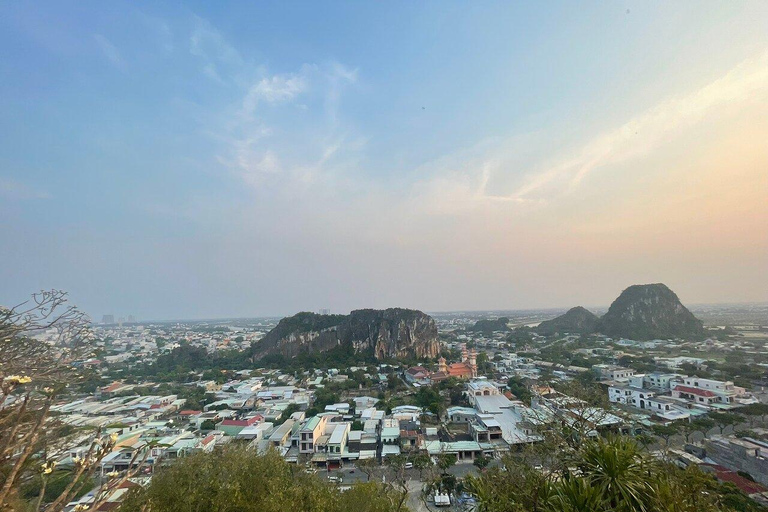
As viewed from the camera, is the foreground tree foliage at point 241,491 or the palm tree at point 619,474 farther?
the foreground tree foliage at point 241,491

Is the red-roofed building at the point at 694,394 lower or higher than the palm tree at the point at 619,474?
lower

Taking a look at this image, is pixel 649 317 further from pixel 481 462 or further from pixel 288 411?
pixel 288 411

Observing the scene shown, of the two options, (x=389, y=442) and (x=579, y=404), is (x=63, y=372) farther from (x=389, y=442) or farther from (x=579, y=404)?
(x=389, y=442)

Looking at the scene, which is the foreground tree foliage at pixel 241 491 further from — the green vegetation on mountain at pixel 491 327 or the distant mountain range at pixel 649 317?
the green vegetation on mountain at pixel 491 327

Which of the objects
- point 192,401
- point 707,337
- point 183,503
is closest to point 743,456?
point 183,503

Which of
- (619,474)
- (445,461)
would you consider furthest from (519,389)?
(619,474)

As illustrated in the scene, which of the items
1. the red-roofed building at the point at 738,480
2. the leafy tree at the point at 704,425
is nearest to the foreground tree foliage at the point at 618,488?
the red-roofed building at the point at 738,480
